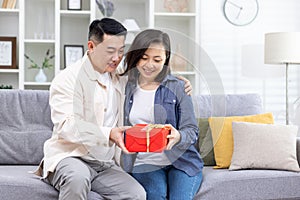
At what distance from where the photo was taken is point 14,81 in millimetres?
4949

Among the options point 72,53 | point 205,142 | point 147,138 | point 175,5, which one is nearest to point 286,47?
point 175,5

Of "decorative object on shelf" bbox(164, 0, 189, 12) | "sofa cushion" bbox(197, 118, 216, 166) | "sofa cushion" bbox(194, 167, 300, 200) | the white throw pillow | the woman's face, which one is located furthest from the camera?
"decorative object on shelf" bbox(164, 0, 189, 12)

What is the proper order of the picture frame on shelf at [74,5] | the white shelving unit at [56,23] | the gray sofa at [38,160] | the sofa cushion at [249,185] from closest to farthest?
the gray sofa at [38,160] < the sofa cushion at [249,185] < the white shelving unit at [56,23] < the picture frame on shelf at [74,5]

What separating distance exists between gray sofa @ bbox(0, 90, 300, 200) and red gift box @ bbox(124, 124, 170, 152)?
0.78ft

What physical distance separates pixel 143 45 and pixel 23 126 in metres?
1.34

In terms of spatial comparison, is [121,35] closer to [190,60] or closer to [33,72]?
[190,60]

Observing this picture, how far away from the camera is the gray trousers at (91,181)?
2326 mm

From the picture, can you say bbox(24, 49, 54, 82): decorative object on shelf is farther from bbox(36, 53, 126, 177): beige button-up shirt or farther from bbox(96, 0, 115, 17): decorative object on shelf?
bbox(36, 53, 126, 177): beige button-up shirt

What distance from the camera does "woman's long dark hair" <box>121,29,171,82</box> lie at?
2.06 metres

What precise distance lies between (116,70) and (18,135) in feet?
3.36

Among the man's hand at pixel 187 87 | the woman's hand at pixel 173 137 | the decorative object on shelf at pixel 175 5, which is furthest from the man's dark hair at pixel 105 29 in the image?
the decorative object on shelf at pixel 175 5

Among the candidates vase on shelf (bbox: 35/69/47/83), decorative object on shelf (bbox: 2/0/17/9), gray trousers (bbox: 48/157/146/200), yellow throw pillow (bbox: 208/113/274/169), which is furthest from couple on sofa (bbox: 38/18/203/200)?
decorative object on shelf (bbox: 2/0/17/9)

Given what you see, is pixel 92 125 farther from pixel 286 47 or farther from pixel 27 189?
pixel 286 47

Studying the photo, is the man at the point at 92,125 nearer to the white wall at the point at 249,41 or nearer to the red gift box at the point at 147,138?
the red gift box at the point at 147,138
